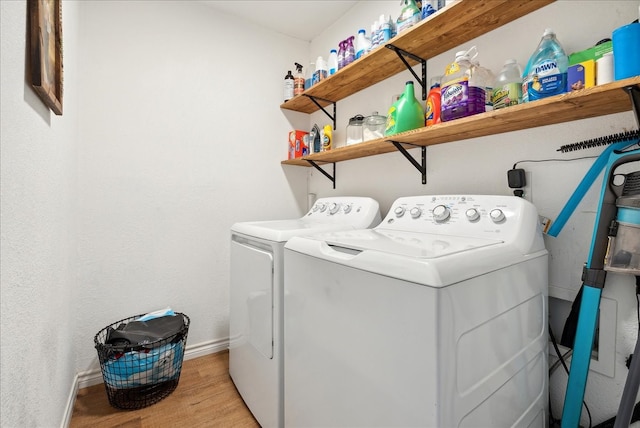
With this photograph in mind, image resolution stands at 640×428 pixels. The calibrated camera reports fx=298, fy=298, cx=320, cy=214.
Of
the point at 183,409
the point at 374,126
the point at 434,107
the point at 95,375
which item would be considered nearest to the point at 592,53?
the point at 434,107

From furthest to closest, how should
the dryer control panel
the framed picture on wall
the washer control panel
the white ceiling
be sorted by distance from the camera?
the white ceiling → the washer control panel → the dryer control panel → the framed picture on wall

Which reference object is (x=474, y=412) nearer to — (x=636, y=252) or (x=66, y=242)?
(x=636, y=252)

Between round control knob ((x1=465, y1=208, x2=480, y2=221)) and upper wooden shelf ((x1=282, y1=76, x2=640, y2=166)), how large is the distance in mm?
342

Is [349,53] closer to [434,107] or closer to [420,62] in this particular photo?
[420,62]

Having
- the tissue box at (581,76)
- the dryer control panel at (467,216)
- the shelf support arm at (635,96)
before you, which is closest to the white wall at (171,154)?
the dryer control panel at (467,216)

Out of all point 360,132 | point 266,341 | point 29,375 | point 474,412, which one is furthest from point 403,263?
point 360,132

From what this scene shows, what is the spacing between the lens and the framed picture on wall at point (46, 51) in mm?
792

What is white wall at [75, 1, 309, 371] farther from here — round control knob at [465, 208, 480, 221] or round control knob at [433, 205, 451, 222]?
round control knob at [465, 208, 480, 221]

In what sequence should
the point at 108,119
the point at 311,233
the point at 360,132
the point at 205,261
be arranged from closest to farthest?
the point at 311,233 < the point at 108,119 < the point at 360,132 < the point at 205,261

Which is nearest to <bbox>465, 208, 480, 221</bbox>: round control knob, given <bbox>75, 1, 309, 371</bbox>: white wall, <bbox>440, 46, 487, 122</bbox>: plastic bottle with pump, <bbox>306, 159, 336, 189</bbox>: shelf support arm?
<bbox>440, 46, 487, 122</bbox>: plastic bottle with pump

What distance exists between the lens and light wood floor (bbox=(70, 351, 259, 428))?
1471 millimetres

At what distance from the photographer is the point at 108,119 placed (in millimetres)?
1813

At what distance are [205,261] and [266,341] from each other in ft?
3.30

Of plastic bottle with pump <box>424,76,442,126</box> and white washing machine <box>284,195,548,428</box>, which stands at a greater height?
plastic bottle with pump <box>424,76,442,126</box>
